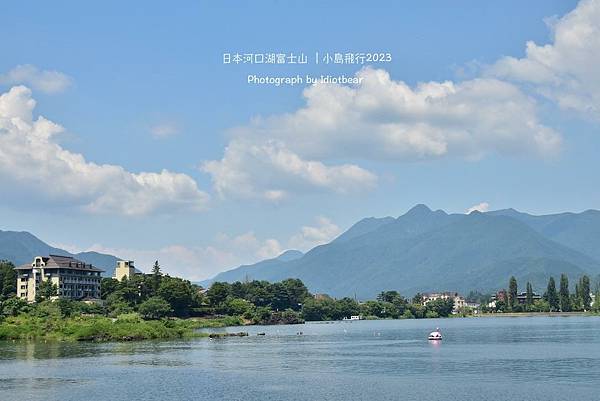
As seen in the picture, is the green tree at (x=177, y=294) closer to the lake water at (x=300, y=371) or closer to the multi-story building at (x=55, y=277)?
the multi-story building at (x=55, y=277)

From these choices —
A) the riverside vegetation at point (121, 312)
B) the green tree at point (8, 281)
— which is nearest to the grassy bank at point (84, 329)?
the riverside vegetation at point (121, 312)

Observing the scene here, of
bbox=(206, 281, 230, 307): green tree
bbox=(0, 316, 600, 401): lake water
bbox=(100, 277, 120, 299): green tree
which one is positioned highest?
bbox=(100, 277, 120, 299): green tree

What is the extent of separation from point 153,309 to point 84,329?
138 feet

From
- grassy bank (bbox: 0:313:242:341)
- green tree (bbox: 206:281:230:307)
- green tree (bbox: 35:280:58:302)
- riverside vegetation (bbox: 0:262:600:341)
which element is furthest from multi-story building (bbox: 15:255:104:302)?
grassy bank (bbox: 0:313:242:341)

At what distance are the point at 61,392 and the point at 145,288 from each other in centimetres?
12298

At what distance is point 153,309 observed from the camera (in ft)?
529

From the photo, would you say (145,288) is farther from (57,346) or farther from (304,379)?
(304,379)

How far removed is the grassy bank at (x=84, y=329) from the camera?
11925 centimetres

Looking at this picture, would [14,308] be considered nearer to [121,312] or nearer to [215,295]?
[121,312]

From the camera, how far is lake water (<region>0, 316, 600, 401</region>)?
190ft

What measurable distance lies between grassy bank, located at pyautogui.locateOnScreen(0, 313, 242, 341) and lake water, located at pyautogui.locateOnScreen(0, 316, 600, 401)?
898 cm

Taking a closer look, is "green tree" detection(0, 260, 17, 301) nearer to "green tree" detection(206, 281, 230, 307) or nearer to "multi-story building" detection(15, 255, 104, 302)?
"multi-story building" detection(15, 255, 104, 302)

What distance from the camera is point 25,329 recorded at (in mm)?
124062

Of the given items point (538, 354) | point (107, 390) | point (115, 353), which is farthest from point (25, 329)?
point (538, 354)
